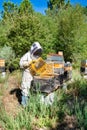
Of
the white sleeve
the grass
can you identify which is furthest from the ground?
the white sleeve

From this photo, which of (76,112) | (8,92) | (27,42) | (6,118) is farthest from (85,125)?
(27,42)

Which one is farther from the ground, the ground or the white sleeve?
the white sleeve

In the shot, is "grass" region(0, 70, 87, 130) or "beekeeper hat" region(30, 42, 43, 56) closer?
"grass" region(0, 70, 87, 130)

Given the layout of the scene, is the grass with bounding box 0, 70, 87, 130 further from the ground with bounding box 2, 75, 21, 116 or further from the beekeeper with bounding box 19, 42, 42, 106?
the beekeeper with bounding box 19, 42, 42, 106

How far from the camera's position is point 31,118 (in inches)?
270

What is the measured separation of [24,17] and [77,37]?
13.5 feet

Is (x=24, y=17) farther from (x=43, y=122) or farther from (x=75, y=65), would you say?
(x=43, y=122)

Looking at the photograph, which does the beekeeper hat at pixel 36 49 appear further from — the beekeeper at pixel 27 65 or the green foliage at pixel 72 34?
the green foliage at pixel 72 34

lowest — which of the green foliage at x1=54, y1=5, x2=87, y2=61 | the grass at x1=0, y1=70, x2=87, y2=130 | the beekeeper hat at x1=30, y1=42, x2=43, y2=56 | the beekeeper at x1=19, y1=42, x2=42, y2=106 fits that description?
the grass at x1=0, y1=70, x2=87, y2=130

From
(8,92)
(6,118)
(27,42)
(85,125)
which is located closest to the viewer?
(85,125)

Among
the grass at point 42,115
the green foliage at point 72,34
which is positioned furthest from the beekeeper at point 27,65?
the green foliage at point 72,34

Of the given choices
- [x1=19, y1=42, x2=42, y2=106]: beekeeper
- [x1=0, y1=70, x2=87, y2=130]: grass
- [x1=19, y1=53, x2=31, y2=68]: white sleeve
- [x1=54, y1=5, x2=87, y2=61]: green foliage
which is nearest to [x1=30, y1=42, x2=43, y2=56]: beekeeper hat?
[x1=19, y1=42, x2=42, y2=106]: beekeeper

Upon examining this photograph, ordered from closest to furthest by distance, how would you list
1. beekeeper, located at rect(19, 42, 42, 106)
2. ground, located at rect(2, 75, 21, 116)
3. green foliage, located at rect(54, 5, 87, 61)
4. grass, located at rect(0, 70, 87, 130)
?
grass, located at rect(0, 70, 87, 130), ground, located at rect(2, 75, 21, 116), beekeeper, located at rect(19, 42, 42, 106), green foliage, located at rect(54, 5, 87, 61)

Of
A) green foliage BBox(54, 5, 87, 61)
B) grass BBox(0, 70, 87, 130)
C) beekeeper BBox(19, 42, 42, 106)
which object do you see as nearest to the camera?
grass BBox(0, 70, 87, 130)
